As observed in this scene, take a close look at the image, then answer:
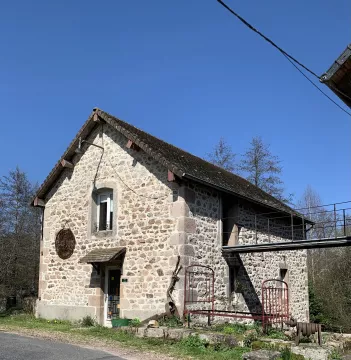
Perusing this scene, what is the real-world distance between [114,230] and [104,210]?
4.05 ft

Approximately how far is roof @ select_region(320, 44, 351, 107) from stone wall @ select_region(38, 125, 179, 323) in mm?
6543

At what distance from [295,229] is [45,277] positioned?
10.7m

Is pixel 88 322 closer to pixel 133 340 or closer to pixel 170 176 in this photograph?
pixel 133 340

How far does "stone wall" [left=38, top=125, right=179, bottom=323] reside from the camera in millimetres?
13781

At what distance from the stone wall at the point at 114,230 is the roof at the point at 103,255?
0.25 meters

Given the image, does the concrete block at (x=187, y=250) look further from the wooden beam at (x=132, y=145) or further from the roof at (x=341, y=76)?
the roof at (x=341, y=76)

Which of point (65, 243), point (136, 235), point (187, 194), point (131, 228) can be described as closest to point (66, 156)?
point (65, 243)

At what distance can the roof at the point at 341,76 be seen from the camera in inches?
310

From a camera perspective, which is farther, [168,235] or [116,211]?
[116,211]

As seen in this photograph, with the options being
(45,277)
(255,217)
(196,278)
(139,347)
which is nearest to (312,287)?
(255,217)

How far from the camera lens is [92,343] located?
35.8 ft

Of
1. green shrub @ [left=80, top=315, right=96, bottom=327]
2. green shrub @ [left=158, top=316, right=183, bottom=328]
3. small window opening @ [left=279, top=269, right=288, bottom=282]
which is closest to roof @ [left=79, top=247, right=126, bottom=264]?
green shrub @ [left=80, top=315, right=96, bottom=327]

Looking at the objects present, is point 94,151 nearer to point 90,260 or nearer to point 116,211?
point 116,211

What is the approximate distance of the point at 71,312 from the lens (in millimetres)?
15805
